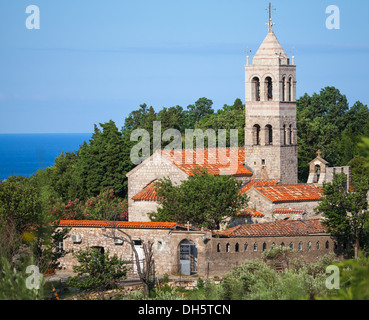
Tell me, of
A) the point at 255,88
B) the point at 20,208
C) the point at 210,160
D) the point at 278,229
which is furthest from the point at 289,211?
the point at 20,208

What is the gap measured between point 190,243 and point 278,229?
440 centimetres

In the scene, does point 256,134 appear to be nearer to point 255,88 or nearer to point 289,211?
point 255,88

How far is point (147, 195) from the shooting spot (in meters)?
44.0

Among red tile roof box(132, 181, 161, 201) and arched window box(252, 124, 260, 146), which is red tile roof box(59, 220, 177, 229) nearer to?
red tile roof box(132, 181, 161, 201)

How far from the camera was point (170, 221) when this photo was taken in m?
40.0

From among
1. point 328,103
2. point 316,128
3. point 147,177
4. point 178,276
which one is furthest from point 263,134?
point 328,103

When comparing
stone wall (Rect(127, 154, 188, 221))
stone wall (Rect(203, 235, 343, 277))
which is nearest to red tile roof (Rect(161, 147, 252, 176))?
stone wall (Rect(127, 154, 188, 221))

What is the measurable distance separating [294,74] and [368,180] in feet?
32.7

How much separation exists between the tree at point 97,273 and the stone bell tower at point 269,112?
52.8ft

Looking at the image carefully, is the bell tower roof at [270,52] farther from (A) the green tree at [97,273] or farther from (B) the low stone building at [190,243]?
(A) the green tree at [97,273]

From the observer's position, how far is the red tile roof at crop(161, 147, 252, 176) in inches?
1776

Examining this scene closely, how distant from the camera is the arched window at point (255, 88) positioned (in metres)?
47.8

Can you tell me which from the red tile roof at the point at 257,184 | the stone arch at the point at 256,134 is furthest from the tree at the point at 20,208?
the stone arch at the point at 256,134
